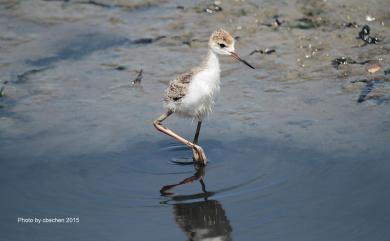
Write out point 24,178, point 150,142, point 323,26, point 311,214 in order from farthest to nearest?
point 323,26 → point 150,142 → point 24,178 → point 311,214

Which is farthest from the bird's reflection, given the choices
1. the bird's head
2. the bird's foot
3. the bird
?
the bird's head

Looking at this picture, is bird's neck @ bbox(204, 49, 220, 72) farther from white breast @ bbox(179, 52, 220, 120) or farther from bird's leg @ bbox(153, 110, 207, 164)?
bird's leg @ bbox(153, 110, 207, 164)

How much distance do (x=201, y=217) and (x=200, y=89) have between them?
4.21ft

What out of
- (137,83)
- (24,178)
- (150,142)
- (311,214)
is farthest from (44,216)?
(137,83)

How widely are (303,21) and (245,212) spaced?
4.40m

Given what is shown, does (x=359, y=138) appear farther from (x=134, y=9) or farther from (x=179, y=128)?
(x=134, y=9)

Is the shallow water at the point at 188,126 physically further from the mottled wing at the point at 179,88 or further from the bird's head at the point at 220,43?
the bird's head at the point at 220,43

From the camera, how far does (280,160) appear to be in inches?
247

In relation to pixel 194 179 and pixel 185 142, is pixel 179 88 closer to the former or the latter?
pixel 185 142

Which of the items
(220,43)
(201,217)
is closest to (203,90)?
(220,43)

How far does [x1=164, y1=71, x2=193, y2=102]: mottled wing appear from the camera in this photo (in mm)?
6297

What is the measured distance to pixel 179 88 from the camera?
20.8ft

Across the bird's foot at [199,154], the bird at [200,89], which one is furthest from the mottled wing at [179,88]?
the bird's foot at [199,154]

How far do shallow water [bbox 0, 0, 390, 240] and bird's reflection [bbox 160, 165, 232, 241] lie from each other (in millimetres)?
15
